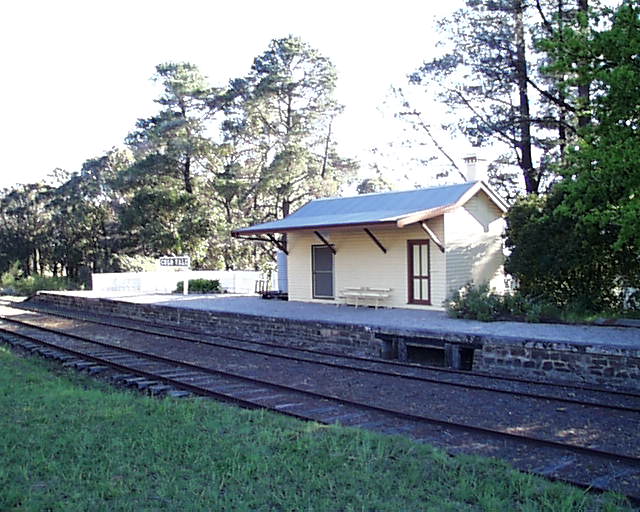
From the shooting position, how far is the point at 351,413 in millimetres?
8055

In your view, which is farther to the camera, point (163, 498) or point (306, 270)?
point (306, 270)

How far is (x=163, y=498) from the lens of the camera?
476 cm

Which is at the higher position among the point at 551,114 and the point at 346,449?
the point at 551,114

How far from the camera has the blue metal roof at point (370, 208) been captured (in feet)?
57.2

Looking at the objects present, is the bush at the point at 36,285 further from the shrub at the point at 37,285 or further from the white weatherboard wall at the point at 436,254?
the white weatherboard wall at the point at 436,254

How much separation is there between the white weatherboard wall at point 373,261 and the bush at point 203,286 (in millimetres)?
8071

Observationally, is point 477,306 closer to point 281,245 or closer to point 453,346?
point 453,346

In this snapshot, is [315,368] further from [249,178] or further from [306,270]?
[249,178]

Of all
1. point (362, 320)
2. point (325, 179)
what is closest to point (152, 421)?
point (362, 320)

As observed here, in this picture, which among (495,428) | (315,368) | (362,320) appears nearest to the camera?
(495,428)

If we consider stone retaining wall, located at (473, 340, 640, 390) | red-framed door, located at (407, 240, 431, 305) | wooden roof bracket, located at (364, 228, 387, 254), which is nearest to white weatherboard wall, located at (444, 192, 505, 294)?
red-framed door, located at (407, 240, 431, 305)

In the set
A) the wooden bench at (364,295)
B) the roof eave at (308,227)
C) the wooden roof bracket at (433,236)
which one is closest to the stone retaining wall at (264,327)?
the roof eave at (308,227)

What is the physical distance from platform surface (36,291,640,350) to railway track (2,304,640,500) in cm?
385

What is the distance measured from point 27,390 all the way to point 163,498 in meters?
5.04
